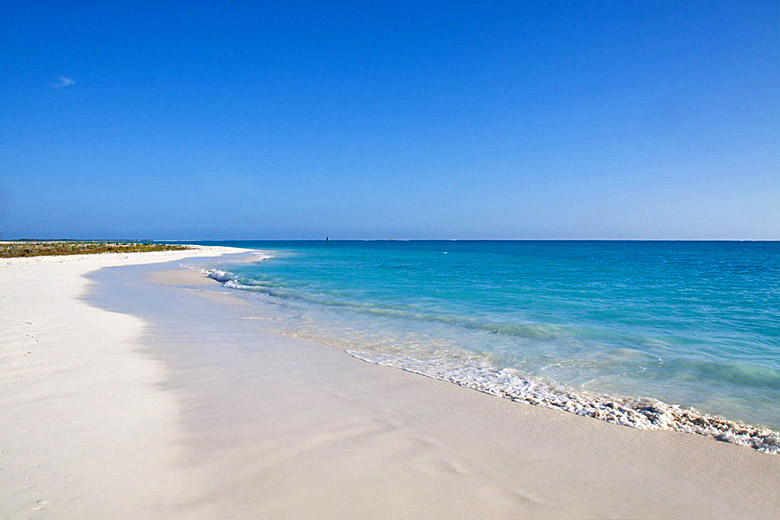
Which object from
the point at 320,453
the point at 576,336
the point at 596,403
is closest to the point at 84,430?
the point at 320,453

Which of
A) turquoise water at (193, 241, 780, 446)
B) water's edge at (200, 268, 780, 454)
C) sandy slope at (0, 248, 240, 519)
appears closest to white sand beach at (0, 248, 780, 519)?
sandy slope at (0, 248, 240, 519)

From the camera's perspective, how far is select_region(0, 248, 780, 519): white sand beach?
11.8 feet

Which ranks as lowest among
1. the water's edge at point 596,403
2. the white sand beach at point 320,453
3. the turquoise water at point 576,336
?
the turquoise water at point 576,336

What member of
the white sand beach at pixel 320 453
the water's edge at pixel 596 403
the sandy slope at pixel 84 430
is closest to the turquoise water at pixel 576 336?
the water's edge at pixel 596 403

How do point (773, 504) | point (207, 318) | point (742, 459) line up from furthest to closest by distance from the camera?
point (207, 318)
point (742, 459)
point (773, 504)

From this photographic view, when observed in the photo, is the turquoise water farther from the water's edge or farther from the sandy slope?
the sandy slope

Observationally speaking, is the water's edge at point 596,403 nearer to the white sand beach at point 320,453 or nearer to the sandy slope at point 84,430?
the white sand beach at point 320,453

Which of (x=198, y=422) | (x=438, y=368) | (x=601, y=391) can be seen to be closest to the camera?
(x=198, y=422)

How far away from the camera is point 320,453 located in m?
4.50

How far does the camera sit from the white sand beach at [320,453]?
3.59 meters

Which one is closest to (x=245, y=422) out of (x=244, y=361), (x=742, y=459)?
(x=244, y=361)

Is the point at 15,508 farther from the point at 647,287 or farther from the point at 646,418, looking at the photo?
the point at 647,287

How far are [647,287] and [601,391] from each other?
19.9 metres

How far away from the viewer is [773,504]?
3787 millimetres
